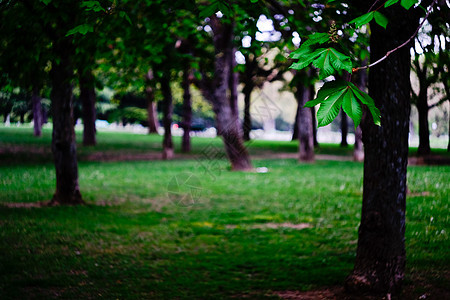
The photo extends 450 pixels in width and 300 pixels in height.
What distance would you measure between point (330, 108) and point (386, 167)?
2.70 m

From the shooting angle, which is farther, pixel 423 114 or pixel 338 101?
pixel 423 114

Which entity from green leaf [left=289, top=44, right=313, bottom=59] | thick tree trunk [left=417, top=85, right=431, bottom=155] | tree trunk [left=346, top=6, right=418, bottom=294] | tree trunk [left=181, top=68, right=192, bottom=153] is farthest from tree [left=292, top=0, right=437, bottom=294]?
tree trunk [left=181, top=68, right=192, bottom=153]

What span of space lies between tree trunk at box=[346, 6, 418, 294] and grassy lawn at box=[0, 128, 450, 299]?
55cm

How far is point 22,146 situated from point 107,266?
23183 millimetres

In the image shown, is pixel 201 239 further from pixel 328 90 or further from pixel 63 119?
pixel 328 90

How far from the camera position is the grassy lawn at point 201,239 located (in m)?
5.40

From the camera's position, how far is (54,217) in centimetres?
883

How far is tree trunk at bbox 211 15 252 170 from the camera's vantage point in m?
17.6

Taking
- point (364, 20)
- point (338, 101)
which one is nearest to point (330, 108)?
point (338, 101)

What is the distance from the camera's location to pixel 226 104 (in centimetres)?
1767

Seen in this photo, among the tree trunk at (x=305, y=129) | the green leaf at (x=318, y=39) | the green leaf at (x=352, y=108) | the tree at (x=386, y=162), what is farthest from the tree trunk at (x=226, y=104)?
the green leaf at (x=352, y=108)

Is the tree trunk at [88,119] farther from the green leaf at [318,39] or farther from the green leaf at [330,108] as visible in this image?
the green leaf at [330,108]

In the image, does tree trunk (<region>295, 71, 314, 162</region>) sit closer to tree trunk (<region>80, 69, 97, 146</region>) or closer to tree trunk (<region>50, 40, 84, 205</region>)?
tree trunk (<region>50, 40, 84, 205</region>)

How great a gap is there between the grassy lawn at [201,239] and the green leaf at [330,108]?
340cm
